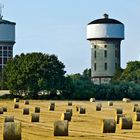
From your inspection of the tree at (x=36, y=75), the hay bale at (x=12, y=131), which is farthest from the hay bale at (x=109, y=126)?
the tree at (x=36, y=75)

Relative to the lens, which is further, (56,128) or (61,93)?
(61,93)

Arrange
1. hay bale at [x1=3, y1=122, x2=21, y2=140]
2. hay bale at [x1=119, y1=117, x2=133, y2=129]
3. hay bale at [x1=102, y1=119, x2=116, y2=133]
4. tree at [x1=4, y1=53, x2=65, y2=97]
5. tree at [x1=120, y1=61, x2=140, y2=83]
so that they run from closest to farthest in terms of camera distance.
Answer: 1. hay bale at [x1=3, y1=122, x2=21, y2=140]
2. hay bale at [x1=102, y1=119, x2=116, y2=133]
3. hay bale at [x1=119, y1=117, x2=133, y2=129]
4. tree at [x1=4, y1=53, x2=65, y2=97]
5. tree at [x1=120, y1=61, x2=140, y2=83]

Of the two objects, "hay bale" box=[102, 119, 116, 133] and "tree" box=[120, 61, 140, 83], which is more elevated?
"tree" box=[120, 61, 140, 83]

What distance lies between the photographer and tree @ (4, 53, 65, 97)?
11836 cm

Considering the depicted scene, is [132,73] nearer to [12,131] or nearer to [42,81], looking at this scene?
[42,81]

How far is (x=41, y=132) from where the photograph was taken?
31.4 m

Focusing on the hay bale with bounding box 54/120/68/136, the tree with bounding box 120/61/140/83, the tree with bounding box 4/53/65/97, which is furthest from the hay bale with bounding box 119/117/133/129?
the tree with bounding box 120/61/140/83

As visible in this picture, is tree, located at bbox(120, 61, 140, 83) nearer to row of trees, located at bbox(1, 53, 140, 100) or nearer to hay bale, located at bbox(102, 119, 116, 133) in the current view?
row of trees, located at bbox(1, 53, 140, 100)

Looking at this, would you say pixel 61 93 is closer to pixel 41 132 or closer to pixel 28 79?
pixel 28 79

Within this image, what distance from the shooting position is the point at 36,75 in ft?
387

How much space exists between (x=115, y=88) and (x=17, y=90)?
2227 cm

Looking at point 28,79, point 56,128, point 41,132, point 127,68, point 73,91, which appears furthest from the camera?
point 127,68

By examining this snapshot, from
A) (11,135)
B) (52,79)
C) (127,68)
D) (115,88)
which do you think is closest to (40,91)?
(52,79)

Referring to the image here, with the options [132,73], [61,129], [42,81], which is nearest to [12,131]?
[61,129]
